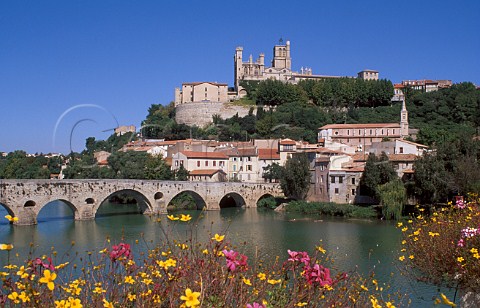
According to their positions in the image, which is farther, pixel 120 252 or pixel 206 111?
pixel 206 111

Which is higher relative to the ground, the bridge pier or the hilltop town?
the hilltop town

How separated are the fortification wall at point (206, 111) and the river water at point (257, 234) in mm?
38385

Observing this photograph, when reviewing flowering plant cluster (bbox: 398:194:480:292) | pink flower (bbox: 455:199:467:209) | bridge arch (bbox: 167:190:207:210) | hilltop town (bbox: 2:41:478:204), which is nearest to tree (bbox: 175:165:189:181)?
hilltop town (bbox: 2:41:478:204)

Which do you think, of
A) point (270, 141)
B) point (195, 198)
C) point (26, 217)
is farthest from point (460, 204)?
point (270, 141)

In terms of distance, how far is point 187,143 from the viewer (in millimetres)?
59281

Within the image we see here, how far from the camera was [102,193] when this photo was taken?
37.8m

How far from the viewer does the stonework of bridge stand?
33.8 metres

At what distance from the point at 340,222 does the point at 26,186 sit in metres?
20.3

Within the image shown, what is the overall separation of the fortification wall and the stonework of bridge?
106ft

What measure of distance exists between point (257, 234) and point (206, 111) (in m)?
52.9

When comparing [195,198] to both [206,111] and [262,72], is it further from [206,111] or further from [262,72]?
[262,72]

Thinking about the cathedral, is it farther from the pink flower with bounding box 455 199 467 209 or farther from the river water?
the pink flower with bounding box 455 199 467 209

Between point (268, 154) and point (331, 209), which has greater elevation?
point (268, 154)

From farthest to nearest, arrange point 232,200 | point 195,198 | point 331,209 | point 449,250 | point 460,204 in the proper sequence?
point 232,200
point 195,198
point 331,209
point 460,204
point 449,250
